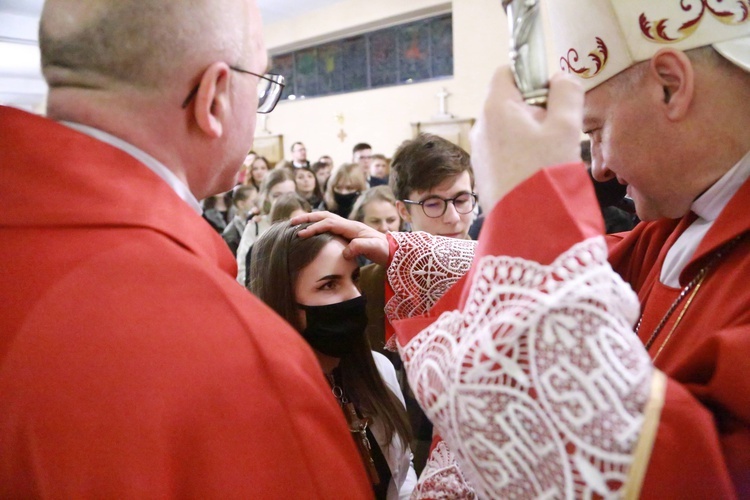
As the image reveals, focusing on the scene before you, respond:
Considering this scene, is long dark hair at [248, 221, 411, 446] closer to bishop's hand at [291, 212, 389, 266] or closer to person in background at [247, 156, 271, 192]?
bishop's hand at [291, 212, 389, 266]

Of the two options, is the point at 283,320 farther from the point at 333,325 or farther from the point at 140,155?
the point at 333,325

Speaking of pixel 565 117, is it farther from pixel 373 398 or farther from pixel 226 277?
pixel 373 398

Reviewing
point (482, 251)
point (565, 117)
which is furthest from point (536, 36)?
point (482, 251)

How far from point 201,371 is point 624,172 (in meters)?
0.86

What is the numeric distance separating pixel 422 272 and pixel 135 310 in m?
0.93

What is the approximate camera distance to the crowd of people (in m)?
0.71

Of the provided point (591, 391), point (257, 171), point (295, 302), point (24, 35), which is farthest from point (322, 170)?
point (591, 391)

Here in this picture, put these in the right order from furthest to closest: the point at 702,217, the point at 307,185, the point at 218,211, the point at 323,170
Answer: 1. the point at 323,170
2. the point at 218,211
3. the point at 307,185
4. the point at 702,217

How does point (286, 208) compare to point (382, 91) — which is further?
point (382, 91)

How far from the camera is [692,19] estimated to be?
1008mm

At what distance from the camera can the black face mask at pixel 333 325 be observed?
1.74 meters

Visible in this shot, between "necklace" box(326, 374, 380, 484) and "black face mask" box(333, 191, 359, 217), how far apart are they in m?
3.13

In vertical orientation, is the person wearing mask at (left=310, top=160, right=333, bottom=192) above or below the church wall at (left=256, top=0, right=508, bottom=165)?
below

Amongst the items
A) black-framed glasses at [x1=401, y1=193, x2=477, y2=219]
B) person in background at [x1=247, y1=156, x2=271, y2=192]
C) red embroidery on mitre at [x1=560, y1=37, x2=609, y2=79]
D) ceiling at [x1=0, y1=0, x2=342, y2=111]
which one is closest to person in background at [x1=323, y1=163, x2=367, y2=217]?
black-framed glasses at [x1=401, y1=193, x2=477, y2=219]
